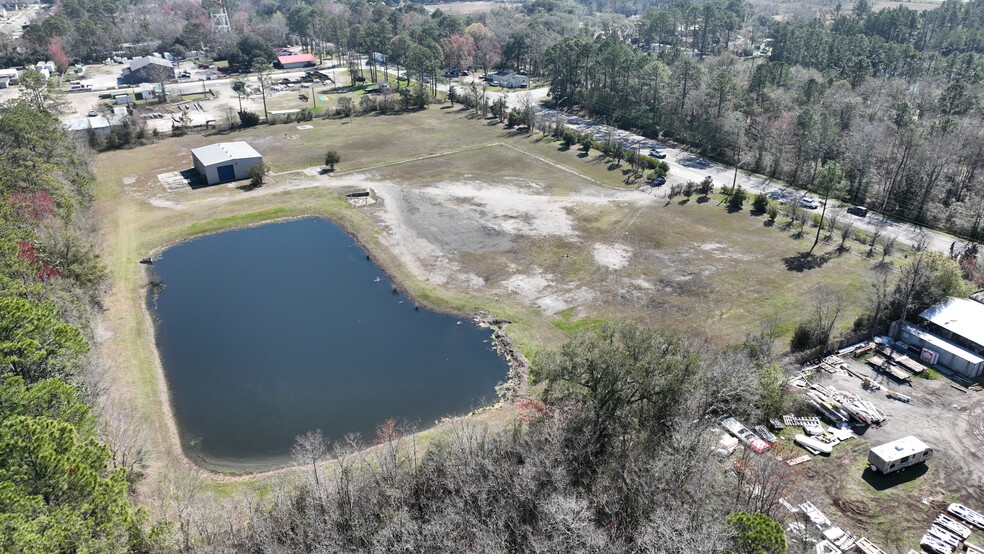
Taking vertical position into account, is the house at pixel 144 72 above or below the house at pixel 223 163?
above

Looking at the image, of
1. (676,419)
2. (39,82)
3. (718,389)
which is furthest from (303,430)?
(39,82)

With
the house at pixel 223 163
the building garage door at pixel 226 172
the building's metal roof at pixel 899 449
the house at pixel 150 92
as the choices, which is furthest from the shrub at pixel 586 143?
the house at pixel 150 92

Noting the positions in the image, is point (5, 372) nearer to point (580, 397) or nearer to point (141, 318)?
point (141, 318)

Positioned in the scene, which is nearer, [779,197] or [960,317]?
[960,317]

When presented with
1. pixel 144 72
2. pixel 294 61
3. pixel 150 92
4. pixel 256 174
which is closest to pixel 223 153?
pixel 256 174

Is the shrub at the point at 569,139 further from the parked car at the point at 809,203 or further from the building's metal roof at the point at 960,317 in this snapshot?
the building's metal roof at the point at 960,317

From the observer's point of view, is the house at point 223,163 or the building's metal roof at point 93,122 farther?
the building's metal roof at point 93,122

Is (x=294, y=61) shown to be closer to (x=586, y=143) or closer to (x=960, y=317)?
(x=586, y=143)
